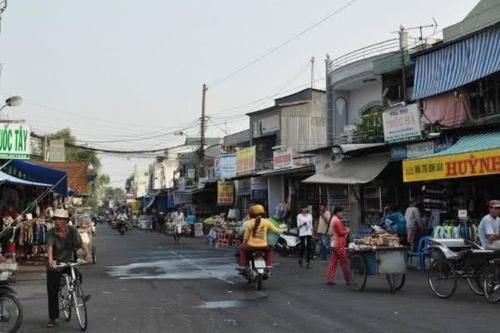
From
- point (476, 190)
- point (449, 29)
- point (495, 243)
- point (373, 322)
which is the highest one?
point (449, 29)

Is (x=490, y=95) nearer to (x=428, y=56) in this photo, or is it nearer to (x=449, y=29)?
(x=428, y=56)

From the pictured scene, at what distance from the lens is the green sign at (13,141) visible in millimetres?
17906

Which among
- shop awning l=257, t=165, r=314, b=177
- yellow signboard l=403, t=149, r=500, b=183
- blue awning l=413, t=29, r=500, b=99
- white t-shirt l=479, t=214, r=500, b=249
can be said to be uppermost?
blue awning l=413, t=29, r=500, b=99

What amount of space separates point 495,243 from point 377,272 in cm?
251

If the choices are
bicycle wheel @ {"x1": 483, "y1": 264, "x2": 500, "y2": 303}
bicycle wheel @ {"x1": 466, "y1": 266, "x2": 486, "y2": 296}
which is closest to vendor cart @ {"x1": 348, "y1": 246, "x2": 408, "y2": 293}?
bicycle wheel @ {"x1": 466, "y1": 266, "x2": 486, "y2": 296}

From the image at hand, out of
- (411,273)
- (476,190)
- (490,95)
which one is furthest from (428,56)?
(411,273)

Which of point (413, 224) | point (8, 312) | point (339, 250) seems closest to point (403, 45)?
point (413, 224)

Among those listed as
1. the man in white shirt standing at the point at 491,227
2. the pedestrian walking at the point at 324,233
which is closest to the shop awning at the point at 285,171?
the pedestrian walking at the point at 324,233

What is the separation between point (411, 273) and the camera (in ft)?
55.6

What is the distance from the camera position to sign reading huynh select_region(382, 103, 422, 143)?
19.3m

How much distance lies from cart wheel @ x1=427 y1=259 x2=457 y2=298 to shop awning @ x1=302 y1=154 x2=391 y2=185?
8046 mm

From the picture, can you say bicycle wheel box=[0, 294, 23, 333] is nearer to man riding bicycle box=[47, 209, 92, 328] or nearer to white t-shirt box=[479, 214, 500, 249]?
man riding bicycle box=[47, 209, 92, 328]

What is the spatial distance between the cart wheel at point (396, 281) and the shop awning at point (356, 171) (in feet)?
23.1

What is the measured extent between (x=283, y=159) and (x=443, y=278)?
1824 cm
